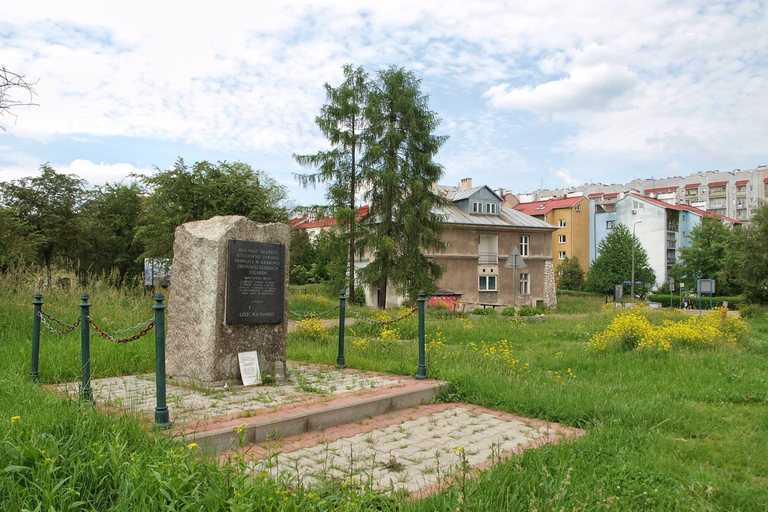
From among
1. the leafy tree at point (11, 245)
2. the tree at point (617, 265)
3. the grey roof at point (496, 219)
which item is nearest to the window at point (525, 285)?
the grey roof at point (496, 219)

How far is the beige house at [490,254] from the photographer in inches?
1538

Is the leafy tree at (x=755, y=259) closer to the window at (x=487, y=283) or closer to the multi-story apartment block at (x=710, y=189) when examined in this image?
the window at (x=487, y=283)

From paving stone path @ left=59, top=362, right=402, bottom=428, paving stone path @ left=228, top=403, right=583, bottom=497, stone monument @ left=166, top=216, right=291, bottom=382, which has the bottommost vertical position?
paving stone path @ left=228, top=403, right=583, bottom=497

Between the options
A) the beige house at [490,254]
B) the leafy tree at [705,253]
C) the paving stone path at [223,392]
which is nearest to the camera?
the paving stone path at [223,392]

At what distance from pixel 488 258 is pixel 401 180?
14769 millimetres

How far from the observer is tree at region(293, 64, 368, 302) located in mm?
27734

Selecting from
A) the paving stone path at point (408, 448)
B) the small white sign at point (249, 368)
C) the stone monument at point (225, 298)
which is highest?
the stone monument at point (225, 298)

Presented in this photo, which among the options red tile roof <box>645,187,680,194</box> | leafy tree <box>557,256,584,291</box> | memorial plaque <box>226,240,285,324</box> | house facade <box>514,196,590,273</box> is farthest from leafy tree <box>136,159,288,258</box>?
red tile roof <box>645,187,680,194</box>

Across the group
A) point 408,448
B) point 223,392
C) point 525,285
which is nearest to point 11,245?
point 223,392

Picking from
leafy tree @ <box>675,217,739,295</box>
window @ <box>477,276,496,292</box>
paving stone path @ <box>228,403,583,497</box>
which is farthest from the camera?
leafy tree @ <box>675,217,739,295</box>

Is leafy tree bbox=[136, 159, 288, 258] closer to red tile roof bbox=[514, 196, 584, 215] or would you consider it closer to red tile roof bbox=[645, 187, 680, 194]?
red tile roof bbox=[514, 196, 584, 215]

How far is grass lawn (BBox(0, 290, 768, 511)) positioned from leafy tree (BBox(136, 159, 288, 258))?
55.7 ft

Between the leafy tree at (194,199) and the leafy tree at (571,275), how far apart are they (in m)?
44.5

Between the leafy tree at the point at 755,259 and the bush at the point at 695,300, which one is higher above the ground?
the leafy tree at the point at 755,259
